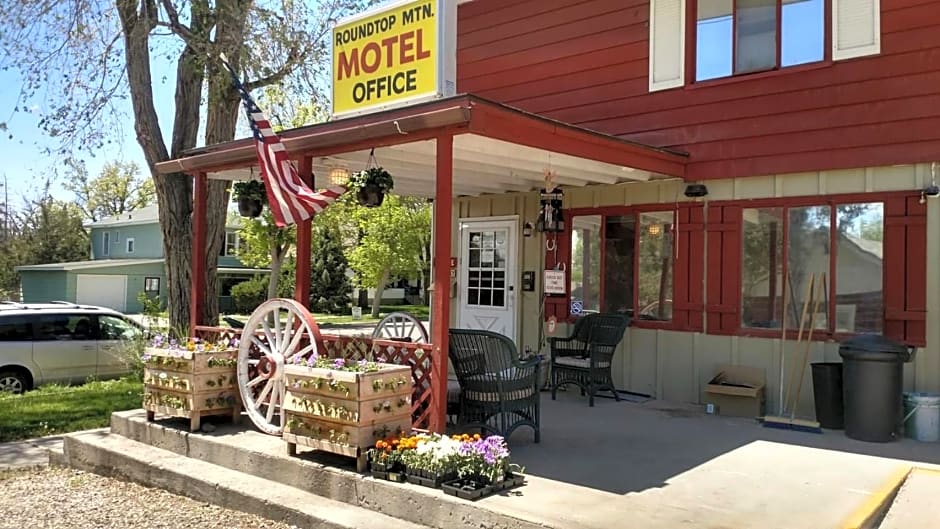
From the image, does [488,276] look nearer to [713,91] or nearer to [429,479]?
[713,91]

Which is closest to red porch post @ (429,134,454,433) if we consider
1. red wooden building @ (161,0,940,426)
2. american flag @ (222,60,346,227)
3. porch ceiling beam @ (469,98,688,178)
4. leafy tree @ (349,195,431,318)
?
red wooden building @ (161,0,940,426)

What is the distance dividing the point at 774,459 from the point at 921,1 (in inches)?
161

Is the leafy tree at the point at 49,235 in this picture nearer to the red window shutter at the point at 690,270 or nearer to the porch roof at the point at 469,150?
the porch roof at the point at 469,150

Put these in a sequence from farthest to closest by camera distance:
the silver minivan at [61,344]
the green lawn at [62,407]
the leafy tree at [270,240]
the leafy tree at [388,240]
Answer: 1. the leafy tree at [388,240]
2. the leafy tree at [270,240]
3. the silver minivan at [61,344]
4. the green lawn at [62,407]

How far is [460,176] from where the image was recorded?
769 centimetres

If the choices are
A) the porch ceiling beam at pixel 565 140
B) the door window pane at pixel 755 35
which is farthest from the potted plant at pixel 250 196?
the door window pane at pixel 755 35

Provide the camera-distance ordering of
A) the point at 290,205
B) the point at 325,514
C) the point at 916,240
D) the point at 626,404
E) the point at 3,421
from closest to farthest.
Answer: the point at 325,514
the point at 290,205
the point at 916,240
the point at 626,404
the point at 3,421

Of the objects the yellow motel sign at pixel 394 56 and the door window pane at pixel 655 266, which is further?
the door window pane at pixel 655 266

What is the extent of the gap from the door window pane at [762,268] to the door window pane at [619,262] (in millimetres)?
1206

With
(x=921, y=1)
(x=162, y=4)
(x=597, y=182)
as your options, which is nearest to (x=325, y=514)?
(x=597, y=182)

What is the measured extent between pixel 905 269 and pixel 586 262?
314 cm

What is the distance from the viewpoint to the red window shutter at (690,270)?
7.25 m

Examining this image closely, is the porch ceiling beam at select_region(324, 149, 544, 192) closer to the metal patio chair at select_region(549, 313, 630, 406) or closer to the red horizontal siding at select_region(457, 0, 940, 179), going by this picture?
the red horizontal siding at select_region(457, 0, 940, 179)

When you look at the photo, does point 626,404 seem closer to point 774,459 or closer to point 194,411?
point 774,459
